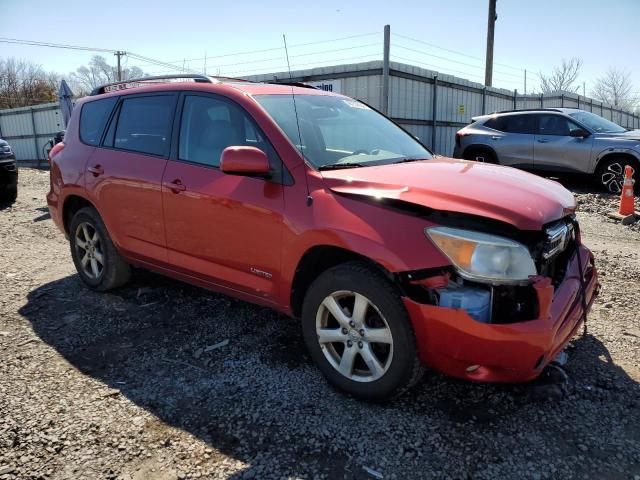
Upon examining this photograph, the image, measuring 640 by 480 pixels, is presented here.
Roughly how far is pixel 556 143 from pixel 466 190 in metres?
8.73

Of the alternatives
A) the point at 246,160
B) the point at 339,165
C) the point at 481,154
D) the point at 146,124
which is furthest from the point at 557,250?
the point at 481,154

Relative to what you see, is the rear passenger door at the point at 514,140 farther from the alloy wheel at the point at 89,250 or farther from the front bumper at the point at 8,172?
the front bumper at the point at 8,172

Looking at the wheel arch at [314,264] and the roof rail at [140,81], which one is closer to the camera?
the wheel arch at [314,264]

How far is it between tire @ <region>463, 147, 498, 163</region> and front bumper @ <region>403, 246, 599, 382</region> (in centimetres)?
917

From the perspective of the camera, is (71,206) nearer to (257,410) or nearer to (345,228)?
(257,410)

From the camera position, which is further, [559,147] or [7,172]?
[559,147]

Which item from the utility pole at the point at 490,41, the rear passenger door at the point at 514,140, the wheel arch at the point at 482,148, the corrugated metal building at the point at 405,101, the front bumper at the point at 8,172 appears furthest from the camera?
the utility pole at the point at 490,41

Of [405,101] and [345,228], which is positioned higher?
[405,101]

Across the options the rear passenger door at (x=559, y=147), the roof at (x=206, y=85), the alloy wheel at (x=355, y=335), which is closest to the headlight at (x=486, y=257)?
the alloy wheel at (x=355, y=335)

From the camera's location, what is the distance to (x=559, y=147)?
10141mm

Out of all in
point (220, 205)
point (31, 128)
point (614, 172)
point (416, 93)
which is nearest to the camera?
point (220, 205)

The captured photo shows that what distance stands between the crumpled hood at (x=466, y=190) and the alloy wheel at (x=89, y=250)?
2.57 meters

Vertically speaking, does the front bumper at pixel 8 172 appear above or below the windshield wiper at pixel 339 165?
below

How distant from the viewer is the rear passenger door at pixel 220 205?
9.89 ft
